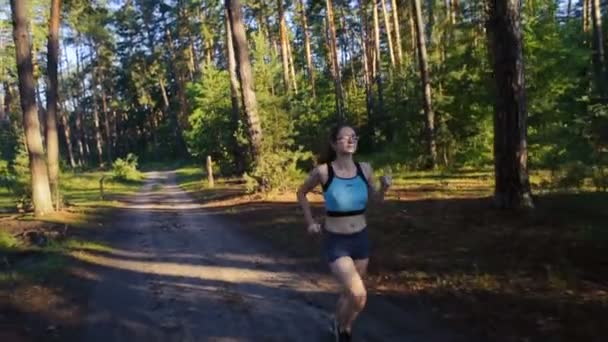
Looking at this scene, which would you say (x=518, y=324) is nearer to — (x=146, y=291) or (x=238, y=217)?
(x=146, y=291)

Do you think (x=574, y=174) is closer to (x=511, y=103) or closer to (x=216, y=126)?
(x=511, y=103)

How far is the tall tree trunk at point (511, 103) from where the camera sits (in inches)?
376

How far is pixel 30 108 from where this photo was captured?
56.8 ft

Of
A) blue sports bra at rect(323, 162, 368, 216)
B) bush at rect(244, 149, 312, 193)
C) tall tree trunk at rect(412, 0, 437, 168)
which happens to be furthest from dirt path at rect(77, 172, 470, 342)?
tall tree trunk at rect(412, 0, 437, 168)

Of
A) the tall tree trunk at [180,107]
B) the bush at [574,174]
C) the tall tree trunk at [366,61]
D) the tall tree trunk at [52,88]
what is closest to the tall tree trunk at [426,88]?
the tall tree trunk at [366,61]

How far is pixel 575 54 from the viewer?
19.7m

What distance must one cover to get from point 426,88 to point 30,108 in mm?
14347

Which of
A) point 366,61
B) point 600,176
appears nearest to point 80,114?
point 366,61

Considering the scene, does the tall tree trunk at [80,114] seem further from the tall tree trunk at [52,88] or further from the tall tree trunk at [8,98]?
the tall tree trunk at [52,88]

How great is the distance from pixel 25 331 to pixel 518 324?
5.43 m

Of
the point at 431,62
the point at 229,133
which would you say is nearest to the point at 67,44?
the point at 229,133

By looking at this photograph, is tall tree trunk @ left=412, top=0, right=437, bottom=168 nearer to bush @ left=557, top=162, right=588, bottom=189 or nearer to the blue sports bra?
bush @ left=557, top=162, right=588, bottom=189

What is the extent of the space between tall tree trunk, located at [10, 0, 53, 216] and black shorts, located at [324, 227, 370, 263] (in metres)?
14.9

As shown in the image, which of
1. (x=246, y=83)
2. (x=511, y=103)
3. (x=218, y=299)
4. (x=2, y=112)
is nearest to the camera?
(x=218, y=299)
